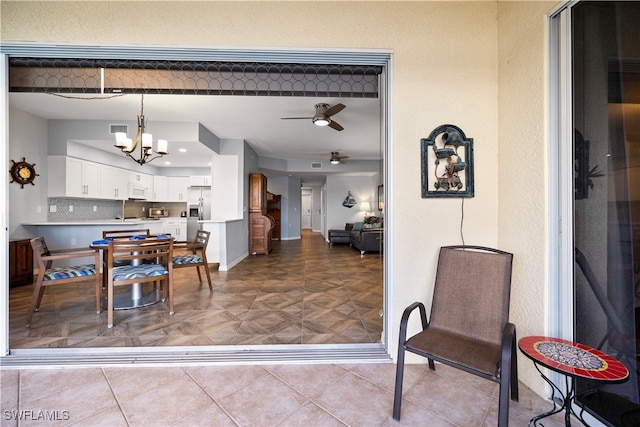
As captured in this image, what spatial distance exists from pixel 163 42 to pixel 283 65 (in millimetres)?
828

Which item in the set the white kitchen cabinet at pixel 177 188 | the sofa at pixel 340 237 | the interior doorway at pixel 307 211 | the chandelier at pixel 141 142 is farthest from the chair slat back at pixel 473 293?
the interior doorway at pixel 307 211

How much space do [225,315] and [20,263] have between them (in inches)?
132

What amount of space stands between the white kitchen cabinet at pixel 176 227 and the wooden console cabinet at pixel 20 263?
315 centimetres

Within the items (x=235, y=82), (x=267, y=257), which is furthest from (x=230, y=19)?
(x=267, y=257)

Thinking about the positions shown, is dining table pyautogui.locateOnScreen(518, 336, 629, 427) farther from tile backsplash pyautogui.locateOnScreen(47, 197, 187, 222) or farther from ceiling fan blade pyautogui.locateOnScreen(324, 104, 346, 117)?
tile backsplash pyautogui.locateOnScreen(47, 197, 187, 222)

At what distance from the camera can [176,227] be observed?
6.99 m

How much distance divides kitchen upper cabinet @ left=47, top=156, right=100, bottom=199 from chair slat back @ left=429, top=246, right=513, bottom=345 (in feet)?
19.1

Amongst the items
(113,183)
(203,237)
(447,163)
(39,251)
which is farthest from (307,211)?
(447,163)

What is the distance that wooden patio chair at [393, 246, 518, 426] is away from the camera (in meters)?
1.28

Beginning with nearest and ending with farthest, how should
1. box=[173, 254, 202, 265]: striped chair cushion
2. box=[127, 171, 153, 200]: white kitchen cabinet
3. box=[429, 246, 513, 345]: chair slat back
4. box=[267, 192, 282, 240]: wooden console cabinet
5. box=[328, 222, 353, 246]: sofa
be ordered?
box=[429, 246, 513, 345]: chair slat back < box=[173, 254, 202, 265]: striped chair cushion < box=[127, 171, 153, 200]: white kitchen cabinet < box=[328, 222, 353, 246]: sofa < box=[267, 192, 282, 240]: wooden console cabinet

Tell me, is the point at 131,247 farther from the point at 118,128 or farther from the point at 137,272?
the point at 118,128

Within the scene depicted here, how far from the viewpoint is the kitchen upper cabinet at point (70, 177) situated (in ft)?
14.3

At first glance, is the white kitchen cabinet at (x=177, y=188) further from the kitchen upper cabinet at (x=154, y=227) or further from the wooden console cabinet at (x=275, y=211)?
the wooden console cabinet at (x=275, y=211)

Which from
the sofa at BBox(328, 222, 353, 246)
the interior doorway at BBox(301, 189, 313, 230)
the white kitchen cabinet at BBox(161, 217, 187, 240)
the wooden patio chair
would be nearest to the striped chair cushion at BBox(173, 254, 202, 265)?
the wooden patio chair
